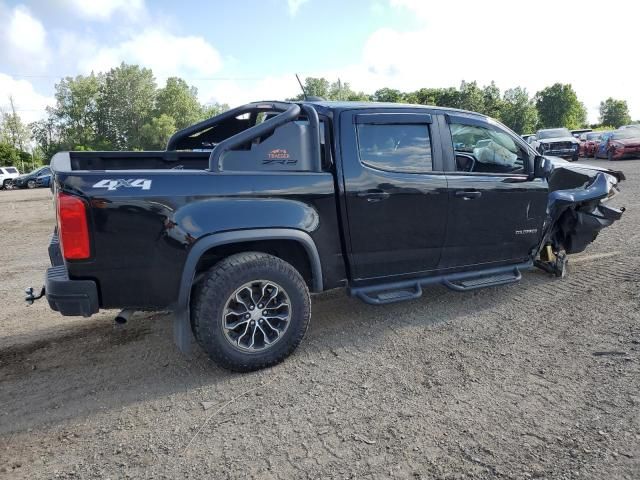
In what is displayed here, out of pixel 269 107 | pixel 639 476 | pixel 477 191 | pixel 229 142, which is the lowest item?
pixel 639 476

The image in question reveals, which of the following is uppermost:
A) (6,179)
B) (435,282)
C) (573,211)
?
(6,179)

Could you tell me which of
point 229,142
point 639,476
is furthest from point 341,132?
point 639,476

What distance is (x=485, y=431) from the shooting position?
2.66 metres

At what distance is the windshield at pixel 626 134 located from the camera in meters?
22.0

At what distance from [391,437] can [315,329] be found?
5.35 feet

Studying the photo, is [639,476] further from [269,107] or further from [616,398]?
[269,107]

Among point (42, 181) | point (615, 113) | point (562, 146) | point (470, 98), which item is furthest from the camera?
point (615, 113)

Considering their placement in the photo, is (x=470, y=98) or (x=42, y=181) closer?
(x=42, y=181)

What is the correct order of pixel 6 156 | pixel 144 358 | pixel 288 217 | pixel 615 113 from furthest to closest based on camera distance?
1. pixel 615 113
2. pixel 6 156
3. pixel 144 358
4. pixel 288 217

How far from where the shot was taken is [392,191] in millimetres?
3828

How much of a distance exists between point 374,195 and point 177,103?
88.4 meters

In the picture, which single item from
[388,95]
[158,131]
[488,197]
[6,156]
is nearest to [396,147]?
[488,197]

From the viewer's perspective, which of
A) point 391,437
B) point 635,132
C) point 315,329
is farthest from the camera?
point 635,132

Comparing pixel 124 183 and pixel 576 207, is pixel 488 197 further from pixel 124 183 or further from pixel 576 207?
pixel 124 183
